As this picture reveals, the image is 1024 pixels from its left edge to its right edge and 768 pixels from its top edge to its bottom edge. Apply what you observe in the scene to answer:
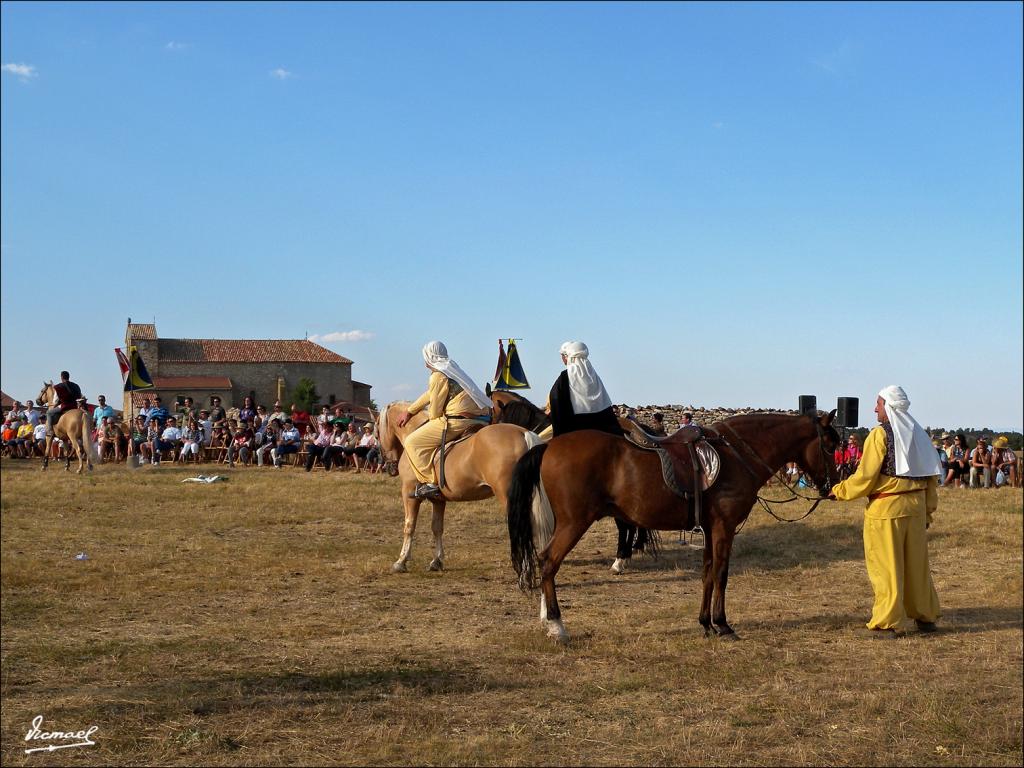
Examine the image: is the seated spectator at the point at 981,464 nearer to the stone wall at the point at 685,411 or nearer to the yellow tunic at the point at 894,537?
the stone wall at the point at 685,411

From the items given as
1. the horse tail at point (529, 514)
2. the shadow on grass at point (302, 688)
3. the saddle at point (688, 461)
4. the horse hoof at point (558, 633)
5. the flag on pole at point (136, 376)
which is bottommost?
the shadow on grass at point (302, 688)

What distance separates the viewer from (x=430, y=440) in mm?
10750

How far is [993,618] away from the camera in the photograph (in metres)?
8.79

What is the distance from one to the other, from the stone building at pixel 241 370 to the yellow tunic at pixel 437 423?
14413 mm

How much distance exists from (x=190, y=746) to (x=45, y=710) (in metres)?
1.29

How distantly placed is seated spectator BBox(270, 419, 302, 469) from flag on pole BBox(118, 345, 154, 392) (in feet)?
33.9

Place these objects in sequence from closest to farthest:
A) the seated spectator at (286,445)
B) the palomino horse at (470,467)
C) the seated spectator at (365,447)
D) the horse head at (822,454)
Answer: the horse head at (822,454) → the palomino horse at (470,467) → the seated spectator at (365,447) → the seated spectator at (286,445)

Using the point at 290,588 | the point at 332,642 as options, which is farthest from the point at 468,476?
the point at 332,642

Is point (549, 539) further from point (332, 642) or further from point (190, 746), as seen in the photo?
point (190, 746)

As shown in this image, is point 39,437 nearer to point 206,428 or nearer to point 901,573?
point 206,428

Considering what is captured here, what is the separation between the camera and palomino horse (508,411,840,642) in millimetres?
7984

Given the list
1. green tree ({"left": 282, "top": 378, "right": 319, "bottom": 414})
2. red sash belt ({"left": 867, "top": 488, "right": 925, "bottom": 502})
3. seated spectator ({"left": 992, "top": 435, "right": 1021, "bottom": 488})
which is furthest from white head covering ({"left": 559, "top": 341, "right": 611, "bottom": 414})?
green tree ({"left": 282, "top": 378, "right": 319, "bottom": 414})

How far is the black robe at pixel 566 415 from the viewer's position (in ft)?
30.0

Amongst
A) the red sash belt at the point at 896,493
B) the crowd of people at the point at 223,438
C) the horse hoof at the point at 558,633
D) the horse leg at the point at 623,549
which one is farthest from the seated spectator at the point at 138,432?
the red sash belt at the point at 896,493
